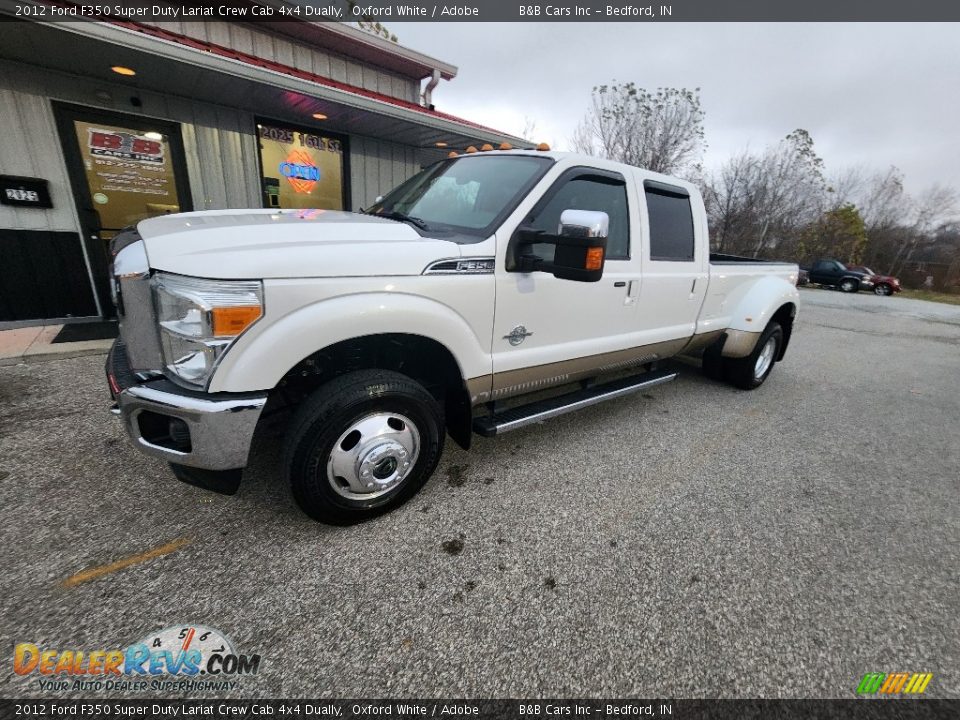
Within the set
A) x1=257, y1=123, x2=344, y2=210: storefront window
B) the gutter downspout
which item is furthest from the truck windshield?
the gutter downspout

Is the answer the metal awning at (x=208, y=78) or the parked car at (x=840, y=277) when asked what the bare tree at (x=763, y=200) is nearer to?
the parked car at (x=840, y=277)

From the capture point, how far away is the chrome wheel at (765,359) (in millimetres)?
4703

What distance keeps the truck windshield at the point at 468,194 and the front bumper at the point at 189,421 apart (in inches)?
54.3

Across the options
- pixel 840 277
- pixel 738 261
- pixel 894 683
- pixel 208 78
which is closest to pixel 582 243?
pixel 894 683

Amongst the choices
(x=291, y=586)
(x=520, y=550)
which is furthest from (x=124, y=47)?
(x=520, y=550)

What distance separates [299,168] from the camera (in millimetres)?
6543

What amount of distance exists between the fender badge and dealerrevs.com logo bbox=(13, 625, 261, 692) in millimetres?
1835

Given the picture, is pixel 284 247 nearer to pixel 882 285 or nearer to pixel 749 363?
pixel 749 363

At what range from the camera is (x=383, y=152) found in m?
7.27

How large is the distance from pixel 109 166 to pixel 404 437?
583 cm

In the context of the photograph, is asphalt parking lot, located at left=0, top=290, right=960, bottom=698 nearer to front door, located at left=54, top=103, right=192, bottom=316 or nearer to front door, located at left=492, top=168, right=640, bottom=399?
front door, located at left=492, top=168, right=640, bottom=399

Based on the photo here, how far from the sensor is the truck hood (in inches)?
67.5

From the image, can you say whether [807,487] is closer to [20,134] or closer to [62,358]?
[62,358]

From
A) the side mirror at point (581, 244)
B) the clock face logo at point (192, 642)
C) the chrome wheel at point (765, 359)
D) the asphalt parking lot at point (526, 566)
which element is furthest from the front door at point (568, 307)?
the chrome wheel at point (765, 359)
